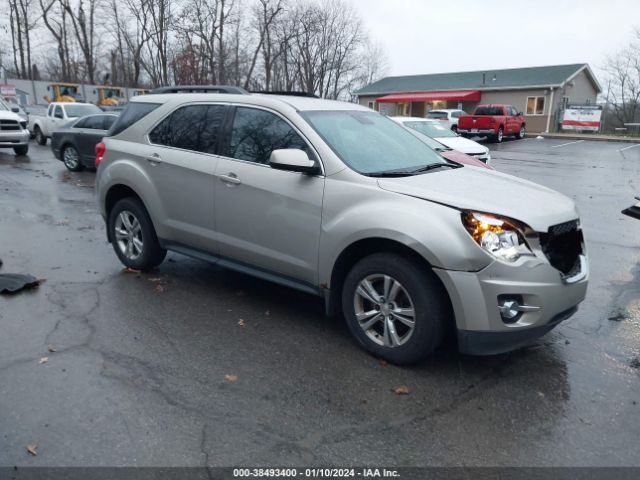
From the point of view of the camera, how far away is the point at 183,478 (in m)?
2.62

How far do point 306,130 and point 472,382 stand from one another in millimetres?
2273

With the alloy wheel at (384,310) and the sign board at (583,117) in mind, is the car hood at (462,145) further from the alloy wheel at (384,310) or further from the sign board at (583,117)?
the sign board at (583,117)

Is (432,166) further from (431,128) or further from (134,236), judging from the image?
(431,128)

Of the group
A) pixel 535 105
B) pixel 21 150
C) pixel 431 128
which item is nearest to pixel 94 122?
pixel 21 150

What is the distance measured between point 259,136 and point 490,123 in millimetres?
26415

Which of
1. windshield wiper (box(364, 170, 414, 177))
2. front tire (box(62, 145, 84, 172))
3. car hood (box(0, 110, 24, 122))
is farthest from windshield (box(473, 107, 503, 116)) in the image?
windshield wiper (box(364, 170, 414, 177))

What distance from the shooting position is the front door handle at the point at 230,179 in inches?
176

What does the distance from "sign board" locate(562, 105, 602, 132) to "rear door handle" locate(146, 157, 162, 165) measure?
123ft

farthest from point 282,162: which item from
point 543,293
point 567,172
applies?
point 567,172

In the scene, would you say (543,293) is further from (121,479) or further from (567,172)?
(567,172)

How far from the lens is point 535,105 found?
3888cm

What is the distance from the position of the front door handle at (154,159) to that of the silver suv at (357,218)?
1 centimetres

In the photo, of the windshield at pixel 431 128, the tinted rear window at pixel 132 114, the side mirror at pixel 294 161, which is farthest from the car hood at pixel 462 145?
the side mirror at pixel 294 161

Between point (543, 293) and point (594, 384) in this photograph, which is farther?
point (594, 384)
